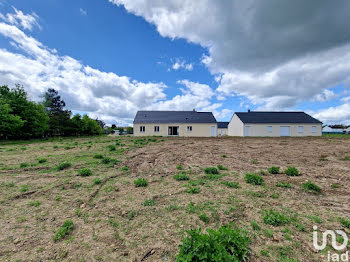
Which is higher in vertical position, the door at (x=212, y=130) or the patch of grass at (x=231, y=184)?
the door at (x=212, y=130)

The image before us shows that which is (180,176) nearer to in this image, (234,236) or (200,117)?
(234,236)

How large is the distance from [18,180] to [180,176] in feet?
19.1

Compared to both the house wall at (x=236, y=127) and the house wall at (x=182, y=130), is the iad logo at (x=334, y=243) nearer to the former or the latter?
the house wall at (x=182, y=130)

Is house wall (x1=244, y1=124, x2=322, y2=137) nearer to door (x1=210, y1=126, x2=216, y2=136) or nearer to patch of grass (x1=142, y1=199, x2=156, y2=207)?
door (x1=210, y1=126, x2=216, y2=136)

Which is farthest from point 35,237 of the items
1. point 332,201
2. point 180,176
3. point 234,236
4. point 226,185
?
point 332,201

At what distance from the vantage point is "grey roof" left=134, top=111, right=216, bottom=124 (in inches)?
1121

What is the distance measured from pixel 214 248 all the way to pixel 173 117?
2794 centimetres

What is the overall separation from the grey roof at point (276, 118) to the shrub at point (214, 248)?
30.3 metres

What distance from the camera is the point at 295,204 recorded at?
3.55 m

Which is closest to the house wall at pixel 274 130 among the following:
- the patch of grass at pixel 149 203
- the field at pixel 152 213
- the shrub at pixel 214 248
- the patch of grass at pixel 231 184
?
the field at pixel 152 213

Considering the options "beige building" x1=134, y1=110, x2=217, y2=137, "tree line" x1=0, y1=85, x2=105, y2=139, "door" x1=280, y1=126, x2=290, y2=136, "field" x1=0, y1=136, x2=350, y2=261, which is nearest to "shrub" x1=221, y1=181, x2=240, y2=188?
"field" x1=0, y1=136, x2=350, y2=261

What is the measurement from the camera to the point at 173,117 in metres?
29.5

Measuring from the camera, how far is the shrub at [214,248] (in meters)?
1.87

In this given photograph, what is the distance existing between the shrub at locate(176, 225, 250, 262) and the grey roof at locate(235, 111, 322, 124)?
99.5 ft
